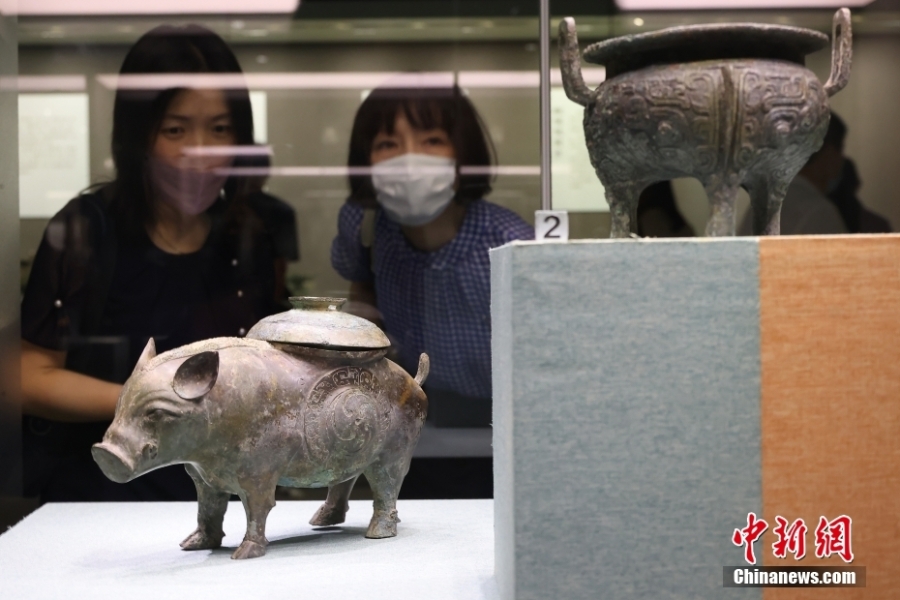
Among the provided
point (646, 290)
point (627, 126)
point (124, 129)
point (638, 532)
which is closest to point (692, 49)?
point (627, 126)

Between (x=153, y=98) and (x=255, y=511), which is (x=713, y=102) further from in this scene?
(x=153, y=98)

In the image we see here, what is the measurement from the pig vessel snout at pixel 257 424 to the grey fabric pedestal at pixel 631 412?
81 cm

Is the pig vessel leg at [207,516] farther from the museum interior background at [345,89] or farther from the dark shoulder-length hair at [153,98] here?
the dark shoulder-length hair at [153,98]

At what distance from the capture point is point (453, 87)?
3588mm

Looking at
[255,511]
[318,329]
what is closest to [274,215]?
[318,329]

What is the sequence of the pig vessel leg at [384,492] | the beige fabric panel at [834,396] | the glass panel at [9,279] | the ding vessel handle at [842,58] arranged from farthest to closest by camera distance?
the glass panel at [9,279]
the pig vessel leg at [384,492]
the ding vessel handle at [842,58]
the beige fabric panel at [834,396]

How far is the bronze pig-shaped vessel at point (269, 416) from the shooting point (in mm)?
2412

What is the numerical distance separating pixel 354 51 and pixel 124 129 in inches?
32.5

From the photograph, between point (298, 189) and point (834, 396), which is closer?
point (834, 396)

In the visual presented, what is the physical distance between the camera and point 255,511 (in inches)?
101

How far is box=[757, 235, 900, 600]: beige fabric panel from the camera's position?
1.87 meters

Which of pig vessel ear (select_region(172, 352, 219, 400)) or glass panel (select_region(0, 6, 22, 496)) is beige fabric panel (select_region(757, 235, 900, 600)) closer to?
pig vessel ear (select_region(172, 352, 219, 400))

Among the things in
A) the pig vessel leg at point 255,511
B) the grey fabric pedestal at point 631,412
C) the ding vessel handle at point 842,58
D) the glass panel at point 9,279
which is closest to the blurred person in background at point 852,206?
the ding vessel handle at point 842,58

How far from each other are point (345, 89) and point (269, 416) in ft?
4.88
